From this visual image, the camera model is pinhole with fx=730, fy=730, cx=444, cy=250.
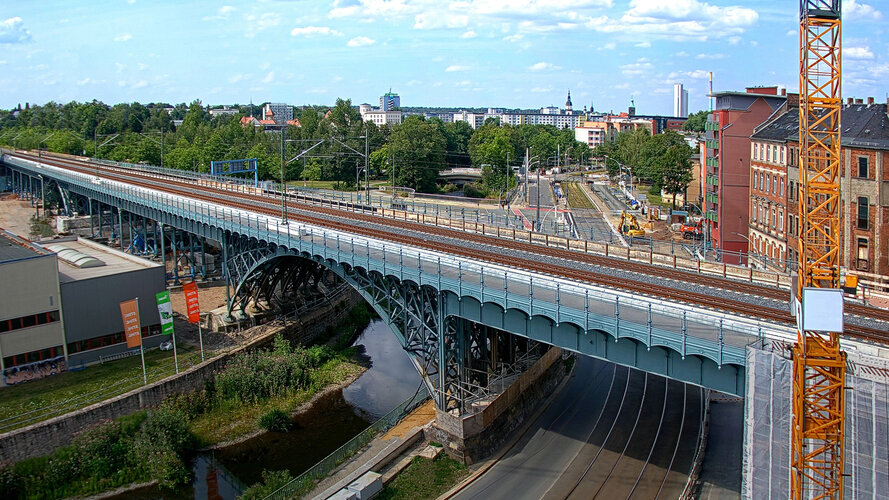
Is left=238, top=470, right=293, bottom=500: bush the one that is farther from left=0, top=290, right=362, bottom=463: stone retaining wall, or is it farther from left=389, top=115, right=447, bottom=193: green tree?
left=389, top=115, right=447, bottom=193: green tree

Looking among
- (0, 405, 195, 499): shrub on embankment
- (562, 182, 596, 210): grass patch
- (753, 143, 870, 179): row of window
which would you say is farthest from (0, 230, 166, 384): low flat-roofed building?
(562, 182, 596, 210): grass patch

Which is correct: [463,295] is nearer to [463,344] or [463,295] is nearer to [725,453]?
[463,344]

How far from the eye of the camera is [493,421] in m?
32.2

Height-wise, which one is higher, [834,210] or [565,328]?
[834,210]

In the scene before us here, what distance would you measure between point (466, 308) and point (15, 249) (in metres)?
28.1

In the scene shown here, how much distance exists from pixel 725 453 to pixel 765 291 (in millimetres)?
7106

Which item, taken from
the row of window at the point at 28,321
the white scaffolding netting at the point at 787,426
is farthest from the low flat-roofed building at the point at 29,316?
the white scaffolding netting at the point at 787,426

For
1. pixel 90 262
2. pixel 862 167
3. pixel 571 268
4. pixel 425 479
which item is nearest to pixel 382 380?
pixel 425 479

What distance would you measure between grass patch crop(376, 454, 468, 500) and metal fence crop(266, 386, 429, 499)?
320cm

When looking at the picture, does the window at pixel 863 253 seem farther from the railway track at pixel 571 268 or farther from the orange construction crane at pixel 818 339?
the orange construction crane at pixel 818 339

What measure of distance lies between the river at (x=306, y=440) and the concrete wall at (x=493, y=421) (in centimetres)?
772

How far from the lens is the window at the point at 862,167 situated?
36.3 meters

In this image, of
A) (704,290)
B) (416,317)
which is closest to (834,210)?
(704,290)

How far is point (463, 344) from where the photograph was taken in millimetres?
32469
